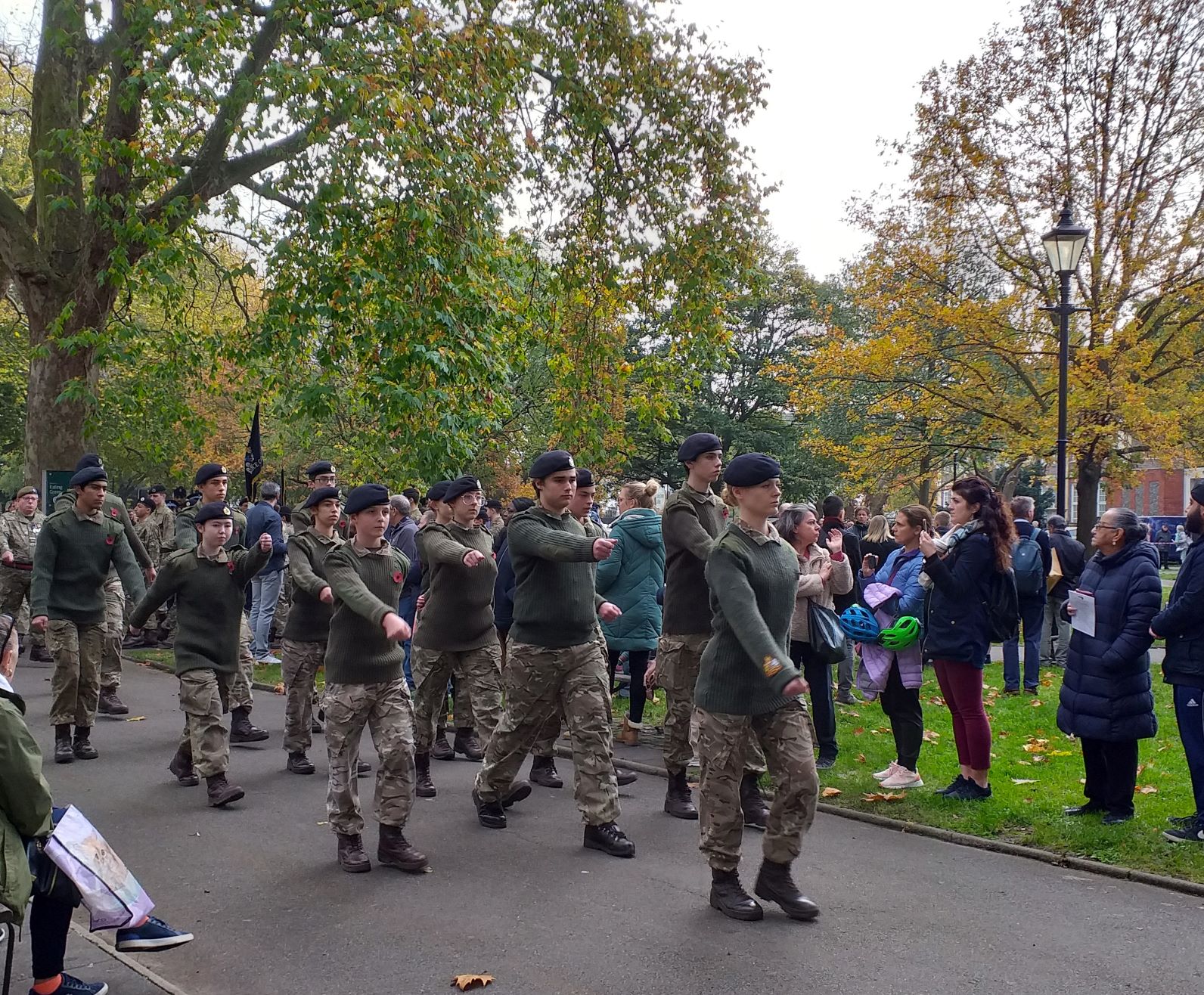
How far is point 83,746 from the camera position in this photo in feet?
28.3

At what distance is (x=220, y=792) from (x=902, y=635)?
4557 mm

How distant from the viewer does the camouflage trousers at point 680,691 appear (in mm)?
6980

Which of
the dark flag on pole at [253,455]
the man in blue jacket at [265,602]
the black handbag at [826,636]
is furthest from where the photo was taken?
the dark flag on pole at [253,455]

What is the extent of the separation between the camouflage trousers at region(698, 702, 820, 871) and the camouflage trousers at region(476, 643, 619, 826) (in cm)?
103

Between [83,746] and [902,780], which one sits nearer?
[902,780]

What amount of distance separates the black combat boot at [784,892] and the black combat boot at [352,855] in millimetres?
2062

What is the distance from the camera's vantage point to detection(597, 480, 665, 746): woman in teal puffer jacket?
8602 millimetres

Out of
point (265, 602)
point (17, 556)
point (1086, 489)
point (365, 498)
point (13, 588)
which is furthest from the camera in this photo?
point (1086, 489)

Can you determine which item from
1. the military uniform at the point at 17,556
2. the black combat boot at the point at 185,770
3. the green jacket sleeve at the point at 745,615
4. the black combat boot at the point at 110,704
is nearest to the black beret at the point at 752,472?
the green jacket sleeve at the point at 745,615

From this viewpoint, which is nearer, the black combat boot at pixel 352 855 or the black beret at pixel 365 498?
the black combat boot at pixel 352 855

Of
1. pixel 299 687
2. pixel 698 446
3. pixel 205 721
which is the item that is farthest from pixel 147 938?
pixel 299 687

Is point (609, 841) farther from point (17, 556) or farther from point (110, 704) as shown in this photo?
point (17, 556)

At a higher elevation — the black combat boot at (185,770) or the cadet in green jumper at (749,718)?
the cadet in green jumper at (749,718)

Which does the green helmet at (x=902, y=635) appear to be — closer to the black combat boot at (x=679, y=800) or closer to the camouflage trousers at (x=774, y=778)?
the black combat boot at (x=679, y=800)
